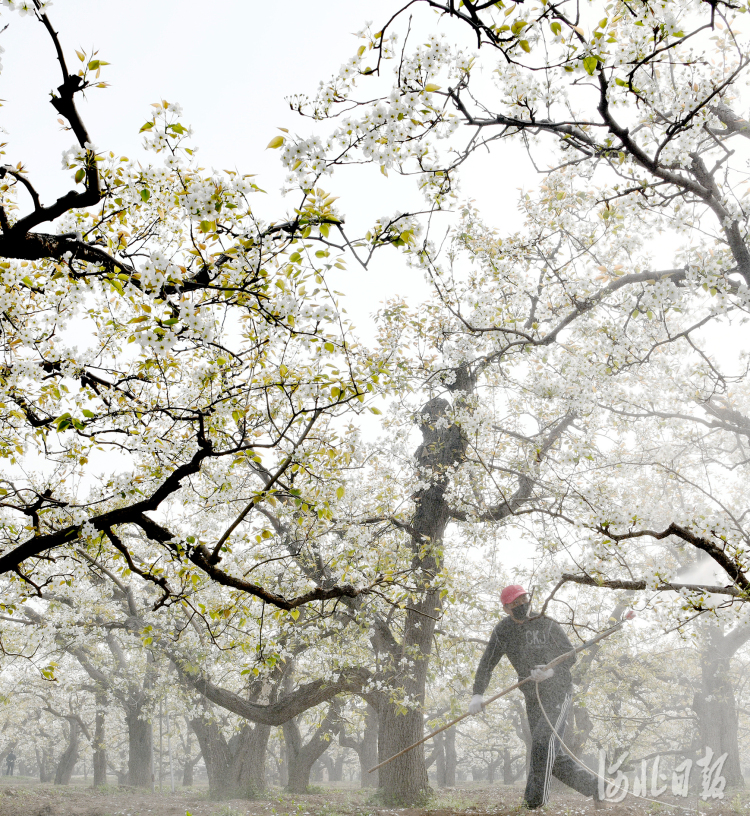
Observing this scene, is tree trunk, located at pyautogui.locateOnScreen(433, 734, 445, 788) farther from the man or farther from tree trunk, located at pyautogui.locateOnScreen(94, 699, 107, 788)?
the man

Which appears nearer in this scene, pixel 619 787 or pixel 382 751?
pixel 619 787

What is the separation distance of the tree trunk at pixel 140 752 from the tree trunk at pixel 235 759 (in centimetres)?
491

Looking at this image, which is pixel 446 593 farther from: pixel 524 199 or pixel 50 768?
pixel 50 768

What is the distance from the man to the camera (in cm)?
570

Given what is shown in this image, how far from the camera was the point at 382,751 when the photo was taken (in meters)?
7.76

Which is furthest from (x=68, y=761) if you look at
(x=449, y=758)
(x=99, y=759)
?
(x=449, y=758)

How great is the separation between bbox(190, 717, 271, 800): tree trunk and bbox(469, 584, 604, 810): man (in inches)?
285

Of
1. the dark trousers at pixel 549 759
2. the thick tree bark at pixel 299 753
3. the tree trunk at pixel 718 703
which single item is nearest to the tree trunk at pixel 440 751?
the thick tree bark at pixel 299 753

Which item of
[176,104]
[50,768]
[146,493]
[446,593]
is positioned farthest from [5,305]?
[50,768]

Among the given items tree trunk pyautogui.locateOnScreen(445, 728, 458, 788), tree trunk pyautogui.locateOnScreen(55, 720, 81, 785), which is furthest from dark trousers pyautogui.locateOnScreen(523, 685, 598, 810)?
tree trunk pyautogui.locateOnScreen(55, 720, 81, 785)

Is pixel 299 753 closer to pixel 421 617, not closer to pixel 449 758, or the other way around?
pixel 421 617

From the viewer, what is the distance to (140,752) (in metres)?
15.9

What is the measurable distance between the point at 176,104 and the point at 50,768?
46521mm

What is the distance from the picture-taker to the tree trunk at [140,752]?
15641 millimetres
